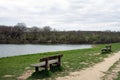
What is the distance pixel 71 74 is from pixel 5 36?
88864 millimetres

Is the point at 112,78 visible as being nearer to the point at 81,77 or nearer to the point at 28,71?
the point at 81,77

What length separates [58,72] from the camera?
44.1 ft

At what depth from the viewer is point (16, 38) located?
97.1 m

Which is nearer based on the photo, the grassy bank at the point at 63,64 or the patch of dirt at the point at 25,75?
the patch of dirt at the point at 25,75

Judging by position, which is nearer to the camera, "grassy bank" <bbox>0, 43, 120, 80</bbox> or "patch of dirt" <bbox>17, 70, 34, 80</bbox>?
"patch of dirt" <bbox>17, 70, 34, 80</bbox>

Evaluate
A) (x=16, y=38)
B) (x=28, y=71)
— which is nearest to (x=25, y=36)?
(x=16, y=38)

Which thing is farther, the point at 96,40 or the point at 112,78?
the point at 96,40

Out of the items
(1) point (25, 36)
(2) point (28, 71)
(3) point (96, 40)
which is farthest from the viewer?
(1) point (25, 36)

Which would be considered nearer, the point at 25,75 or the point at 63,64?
the point at 25,75

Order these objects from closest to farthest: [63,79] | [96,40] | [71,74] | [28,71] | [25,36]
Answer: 1. [63,79]
2. [71,74]
3. [28,71]
4. [96,40]
5. [25,36]

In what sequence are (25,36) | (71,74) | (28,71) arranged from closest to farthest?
1. (71,74)
2. (28,71)
3. (25,36)

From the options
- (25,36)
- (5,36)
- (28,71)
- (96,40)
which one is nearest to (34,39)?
(25,36)

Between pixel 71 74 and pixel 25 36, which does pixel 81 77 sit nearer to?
pixel 71 74

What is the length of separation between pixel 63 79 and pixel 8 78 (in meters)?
2.48
